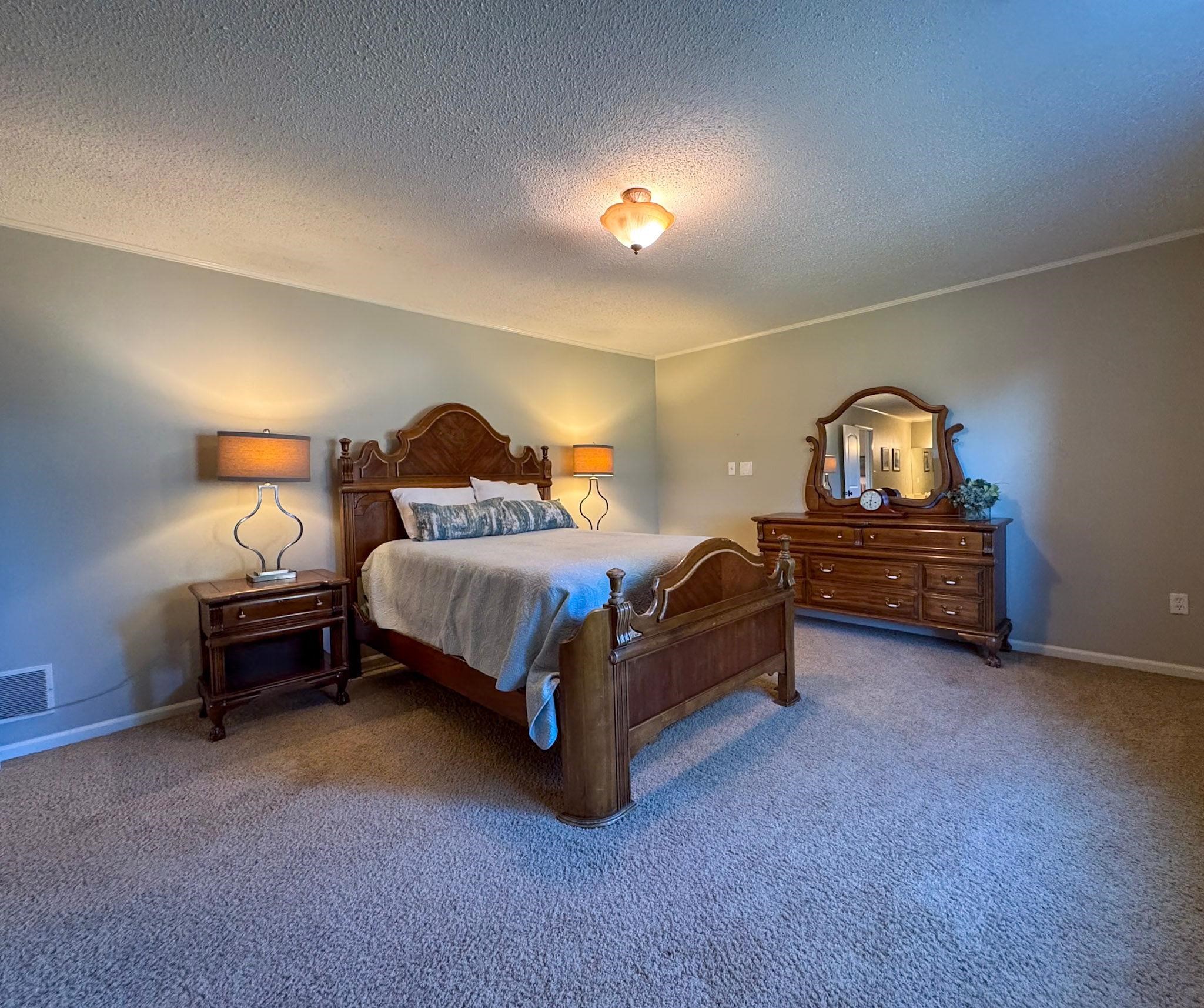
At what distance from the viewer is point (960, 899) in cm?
145

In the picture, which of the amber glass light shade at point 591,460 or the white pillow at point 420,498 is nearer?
the white pillow at point 420,498

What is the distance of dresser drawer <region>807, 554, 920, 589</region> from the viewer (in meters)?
3.45

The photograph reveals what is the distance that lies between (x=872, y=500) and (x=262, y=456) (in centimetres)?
382

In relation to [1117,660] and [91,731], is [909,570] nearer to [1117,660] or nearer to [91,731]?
[1117,660]

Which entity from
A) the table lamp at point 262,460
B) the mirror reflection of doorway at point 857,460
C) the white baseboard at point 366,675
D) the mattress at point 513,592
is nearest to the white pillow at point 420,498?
the mattress at point 513,592

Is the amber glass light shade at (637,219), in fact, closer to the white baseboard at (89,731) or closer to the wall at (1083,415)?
the wall at (1083,415)

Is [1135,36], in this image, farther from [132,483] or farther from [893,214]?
[132,483]

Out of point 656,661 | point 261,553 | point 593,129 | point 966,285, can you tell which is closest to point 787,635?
point 656,661

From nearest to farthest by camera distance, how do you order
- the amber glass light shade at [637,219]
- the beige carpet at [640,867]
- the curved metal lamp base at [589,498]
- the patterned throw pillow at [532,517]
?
1. the beige carpet at [640,867]
2. the amber glass light shade at [637,219]
3. the patterned throw pillow at [532,517]
4. the curved metal lamp base at [589,498]

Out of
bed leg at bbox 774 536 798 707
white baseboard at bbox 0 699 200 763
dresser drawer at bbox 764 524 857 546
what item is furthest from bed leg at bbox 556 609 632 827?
white baseboard at bbox 0 699 200 763

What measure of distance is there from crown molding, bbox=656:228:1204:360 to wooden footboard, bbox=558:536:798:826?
245 centimetres

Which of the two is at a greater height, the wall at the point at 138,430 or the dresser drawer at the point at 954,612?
the wall at the point at 138,430

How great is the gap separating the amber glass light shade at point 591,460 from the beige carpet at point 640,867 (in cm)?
229

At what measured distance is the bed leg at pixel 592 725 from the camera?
178cm
